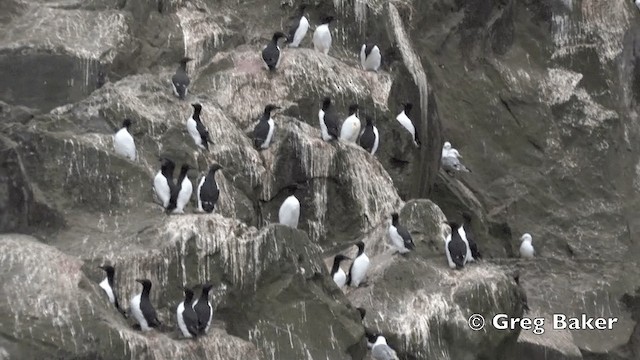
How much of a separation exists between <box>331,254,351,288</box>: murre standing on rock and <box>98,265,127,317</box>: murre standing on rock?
10.3 feet

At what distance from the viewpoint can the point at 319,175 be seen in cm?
1733

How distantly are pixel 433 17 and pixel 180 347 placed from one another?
36.9 ft

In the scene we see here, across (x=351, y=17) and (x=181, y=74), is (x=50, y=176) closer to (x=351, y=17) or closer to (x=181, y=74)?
(x=181, y=74)

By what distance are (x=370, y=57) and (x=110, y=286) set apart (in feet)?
24.6

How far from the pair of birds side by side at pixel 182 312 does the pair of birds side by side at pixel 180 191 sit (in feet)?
6.08

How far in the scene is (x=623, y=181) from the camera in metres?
23.1

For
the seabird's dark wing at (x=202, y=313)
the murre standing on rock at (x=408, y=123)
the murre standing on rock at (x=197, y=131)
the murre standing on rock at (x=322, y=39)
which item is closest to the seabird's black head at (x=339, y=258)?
the murre standing on rock at (x=197, y=131)

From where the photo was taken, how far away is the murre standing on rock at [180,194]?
589 inches

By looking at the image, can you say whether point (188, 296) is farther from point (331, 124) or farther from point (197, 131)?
point (331, 124)

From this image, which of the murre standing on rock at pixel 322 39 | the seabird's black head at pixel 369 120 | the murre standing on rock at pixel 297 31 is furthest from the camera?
the murre standing on rock at pixel 322 39

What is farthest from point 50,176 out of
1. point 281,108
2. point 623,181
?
point 623,181

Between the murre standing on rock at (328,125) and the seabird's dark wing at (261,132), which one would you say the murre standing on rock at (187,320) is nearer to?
the seabird's dark wing at (261,132)

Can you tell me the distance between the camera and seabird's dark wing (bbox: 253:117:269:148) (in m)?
17.3

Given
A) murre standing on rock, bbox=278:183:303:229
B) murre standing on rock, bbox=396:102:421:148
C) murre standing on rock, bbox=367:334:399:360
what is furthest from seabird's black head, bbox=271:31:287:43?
murre standing on rock, bbox=367:334:399:360
